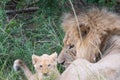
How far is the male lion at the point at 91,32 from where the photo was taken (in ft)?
16.7

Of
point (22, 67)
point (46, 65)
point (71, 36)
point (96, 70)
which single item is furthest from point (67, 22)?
point (96, 70)

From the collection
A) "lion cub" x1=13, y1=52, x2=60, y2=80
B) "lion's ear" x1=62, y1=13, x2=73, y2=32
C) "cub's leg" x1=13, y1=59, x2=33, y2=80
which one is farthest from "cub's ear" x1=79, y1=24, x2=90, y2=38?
"cub's leg" x1=13, y1=59, x2=33, y2=80

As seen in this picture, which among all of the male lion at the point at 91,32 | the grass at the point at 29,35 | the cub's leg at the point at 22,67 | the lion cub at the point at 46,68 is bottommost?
the grass at the point at 29,35

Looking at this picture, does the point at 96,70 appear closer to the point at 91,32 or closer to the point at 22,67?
the point at 91,32

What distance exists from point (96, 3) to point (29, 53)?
1.05 meters

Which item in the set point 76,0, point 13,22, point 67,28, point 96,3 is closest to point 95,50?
point 67,28

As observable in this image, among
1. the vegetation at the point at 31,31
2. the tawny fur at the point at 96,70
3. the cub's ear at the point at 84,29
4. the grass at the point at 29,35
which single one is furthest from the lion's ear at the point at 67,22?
the grass at the point at 29,35

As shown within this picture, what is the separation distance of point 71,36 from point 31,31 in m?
2.67

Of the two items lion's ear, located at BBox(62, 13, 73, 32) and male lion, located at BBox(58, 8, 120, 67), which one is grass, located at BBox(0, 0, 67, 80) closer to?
lion's ear, located at BBox(62, 13, 73, 32)

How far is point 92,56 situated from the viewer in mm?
5086

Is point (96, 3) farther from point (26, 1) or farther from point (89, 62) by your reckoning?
point (89, 62)

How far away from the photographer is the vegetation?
22.5 feet

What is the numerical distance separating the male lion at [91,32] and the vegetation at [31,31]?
3.59 ft

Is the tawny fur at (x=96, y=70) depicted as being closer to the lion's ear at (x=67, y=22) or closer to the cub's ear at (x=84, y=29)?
the cub's ear at (x=84, y=29)
